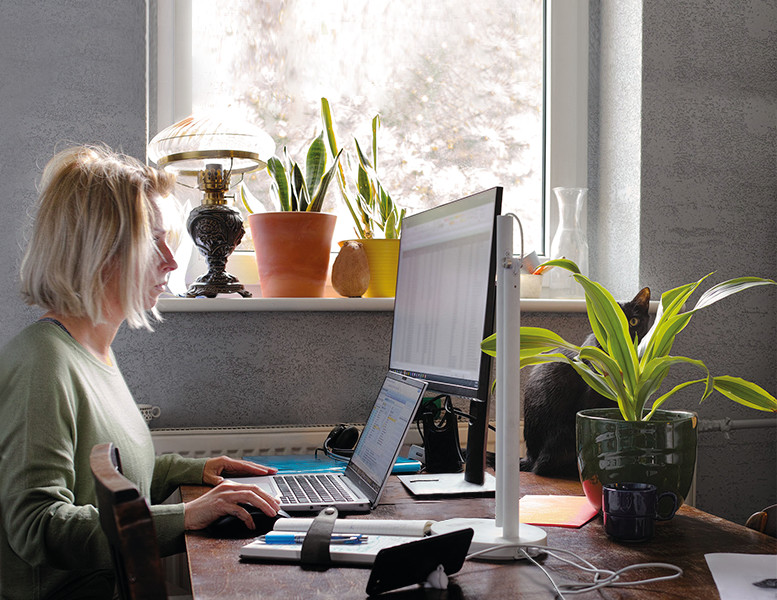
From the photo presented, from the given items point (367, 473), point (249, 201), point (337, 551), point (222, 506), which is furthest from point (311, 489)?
point (249, 201)

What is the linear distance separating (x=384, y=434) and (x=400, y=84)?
1121 mm

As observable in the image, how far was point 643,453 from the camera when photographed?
1043 millimetres

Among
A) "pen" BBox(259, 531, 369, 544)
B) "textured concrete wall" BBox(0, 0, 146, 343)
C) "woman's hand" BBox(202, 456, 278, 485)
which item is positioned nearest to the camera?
"pen" BBox(259, 531, 369, 544)

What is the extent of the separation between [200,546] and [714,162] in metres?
1.60

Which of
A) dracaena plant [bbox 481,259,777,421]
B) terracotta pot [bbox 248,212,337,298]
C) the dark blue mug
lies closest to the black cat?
dracaena plant [bbox 481,259,777,421]

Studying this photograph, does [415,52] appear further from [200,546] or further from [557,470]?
[200,546]

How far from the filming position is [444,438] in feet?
4.51

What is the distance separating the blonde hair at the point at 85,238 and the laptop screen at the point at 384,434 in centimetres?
48

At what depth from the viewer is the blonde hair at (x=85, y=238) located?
1211mm

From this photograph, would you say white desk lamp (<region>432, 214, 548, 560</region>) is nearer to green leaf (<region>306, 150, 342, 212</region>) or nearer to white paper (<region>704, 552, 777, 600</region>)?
white paper (<region>704, 552, 777, 600</region>)

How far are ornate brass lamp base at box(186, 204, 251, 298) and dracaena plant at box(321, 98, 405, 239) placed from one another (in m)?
0.30

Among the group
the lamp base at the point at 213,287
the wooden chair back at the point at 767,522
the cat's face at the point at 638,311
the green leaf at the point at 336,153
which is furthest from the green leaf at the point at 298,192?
the wooden chair back at the point at 767,522

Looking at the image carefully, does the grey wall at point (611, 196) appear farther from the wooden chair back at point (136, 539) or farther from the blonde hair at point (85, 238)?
the wooden chair back at point (136, 539)

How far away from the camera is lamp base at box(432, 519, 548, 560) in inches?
34.2
